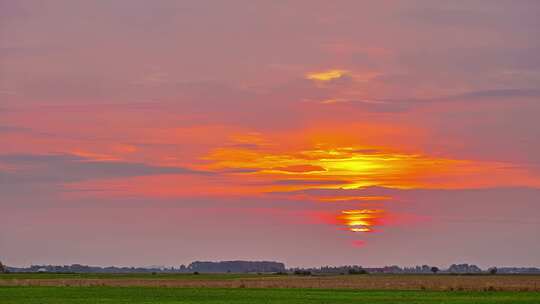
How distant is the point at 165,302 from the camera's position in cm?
7150

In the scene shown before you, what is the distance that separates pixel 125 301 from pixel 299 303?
14.7m

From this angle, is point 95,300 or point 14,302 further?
point 95,300

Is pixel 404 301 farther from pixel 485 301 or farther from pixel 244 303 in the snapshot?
pixel 244 303

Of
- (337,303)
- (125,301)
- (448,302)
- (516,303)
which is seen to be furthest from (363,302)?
(125,301)

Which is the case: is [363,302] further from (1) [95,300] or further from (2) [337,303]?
(1) [95,300]

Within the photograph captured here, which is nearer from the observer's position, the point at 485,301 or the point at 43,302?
the point at 43,302

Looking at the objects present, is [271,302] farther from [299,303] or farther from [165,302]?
[165,302]

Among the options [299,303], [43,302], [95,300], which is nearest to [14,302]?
[43,302]

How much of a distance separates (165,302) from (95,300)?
7.60m

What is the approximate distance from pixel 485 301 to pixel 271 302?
1891cm

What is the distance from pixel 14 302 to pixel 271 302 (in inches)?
840

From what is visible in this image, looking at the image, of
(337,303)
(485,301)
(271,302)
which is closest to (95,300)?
(271,302)

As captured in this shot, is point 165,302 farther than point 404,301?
No

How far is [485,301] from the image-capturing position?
2965 inches
